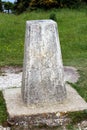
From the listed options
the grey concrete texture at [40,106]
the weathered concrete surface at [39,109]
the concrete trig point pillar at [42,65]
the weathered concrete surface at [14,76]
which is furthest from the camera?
the weathered concrete surface at [14,76]

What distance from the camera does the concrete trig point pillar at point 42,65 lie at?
16.3 feet

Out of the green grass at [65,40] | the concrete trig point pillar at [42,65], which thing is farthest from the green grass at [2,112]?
the green grass at [65,40]

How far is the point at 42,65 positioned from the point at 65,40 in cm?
721

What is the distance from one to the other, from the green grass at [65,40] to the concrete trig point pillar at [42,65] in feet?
2.79

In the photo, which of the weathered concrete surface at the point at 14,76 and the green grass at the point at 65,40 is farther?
the green grass at the point at 65,40

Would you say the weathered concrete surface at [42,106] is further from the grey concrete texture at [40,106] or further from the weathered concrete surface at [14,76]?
the weathered concrete surface at [14,76]

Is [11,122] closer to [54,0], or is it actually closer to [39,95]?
[39,95]

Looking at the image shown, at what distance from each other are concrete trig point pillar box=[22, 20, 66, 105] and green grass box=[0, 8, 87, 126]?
2.79ft

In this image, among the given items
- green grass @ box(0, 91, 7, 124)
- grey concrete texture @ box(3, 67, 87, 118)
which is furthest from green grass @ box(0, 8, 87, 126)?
green grass @ box(0, 91, 7, 124)

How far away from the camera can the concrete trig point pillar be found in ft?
16.3

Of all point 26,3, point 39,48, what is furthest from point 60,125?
point 26,3

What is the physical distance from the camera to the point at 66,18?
15.8 m

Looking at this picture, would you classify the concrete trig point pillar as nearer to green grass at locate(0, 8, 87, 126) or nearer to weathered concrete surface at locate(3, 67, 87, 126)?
weathered concrete surface at locate(3, 67, 87, 126)

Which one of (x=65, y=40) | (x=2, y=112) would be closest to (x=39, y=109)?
(x=2, y=112)
